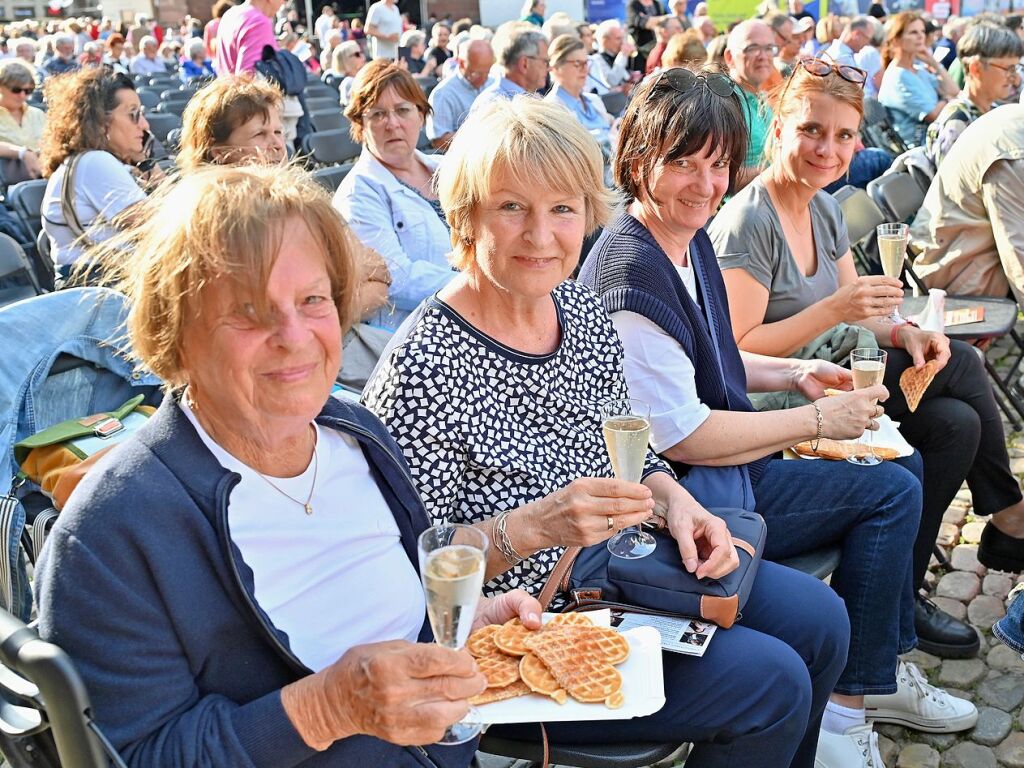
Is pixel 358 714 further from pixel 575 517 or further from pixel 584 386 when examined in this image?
pixel 584 386

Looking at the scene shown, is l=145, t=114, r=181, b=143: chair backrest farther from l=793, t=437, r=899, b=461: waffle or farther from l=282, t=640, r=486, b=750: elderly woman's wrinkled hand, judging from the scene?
l=282, t=640, r=486, b=750: elderly woman's wrinkled hand

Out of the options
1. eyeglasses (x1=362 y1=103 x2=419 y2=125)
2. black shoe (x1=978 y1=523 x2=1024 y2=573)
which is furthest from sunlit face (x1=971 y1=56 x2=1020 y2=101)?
eyeglasses (x1=362 y1=103 x2=419 y2=125)

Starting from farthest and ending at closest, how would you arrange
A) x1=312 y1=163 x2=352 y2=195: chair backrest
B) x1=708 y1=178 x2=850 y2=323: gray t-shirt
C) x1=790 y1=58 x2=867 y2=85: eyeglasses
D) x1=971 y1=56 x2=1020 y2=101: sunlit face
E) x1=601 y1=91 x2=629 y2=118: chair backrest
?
x1=601 y1=91 x2=629 y2=118: chair backrest, x1=971 y1=56 x2=1020 y2=101: sunlit face, x1=312 y1=163 x2=352 y2=195: chair backrest, x1=790 y1=58 x2=867 y2=85: eyeglasses, x1=708 y1=178 x2=850 y2=323: gray t-shirt

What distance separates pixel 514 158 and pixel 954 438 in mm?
1934

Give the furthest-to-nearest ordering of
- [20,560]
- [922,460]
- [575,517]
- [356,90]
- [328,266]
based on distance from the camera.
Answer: [356,90] → [922,460] → [20,560] → [575,517] → [328,266]

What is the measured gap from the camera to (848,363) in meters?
3.14

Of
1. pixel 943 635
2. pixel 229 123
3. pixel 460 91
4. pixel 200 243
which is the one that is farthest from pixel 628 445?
pixel 460 91

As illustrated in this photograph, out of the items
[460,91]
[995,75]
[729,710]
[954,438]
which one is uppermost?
[995,75]

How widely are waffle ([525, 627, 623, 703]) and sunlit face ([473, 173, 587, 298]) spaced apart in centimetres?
78

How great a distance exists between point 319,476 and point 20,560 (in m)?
0.97

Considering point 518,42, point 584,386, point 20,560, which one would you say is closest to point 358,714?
point 584,386

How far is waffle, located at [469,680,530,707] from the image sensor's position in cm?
162

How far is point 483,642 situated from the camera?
1.74m

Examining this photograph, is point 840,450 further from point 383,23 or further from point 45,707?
point 383,23
